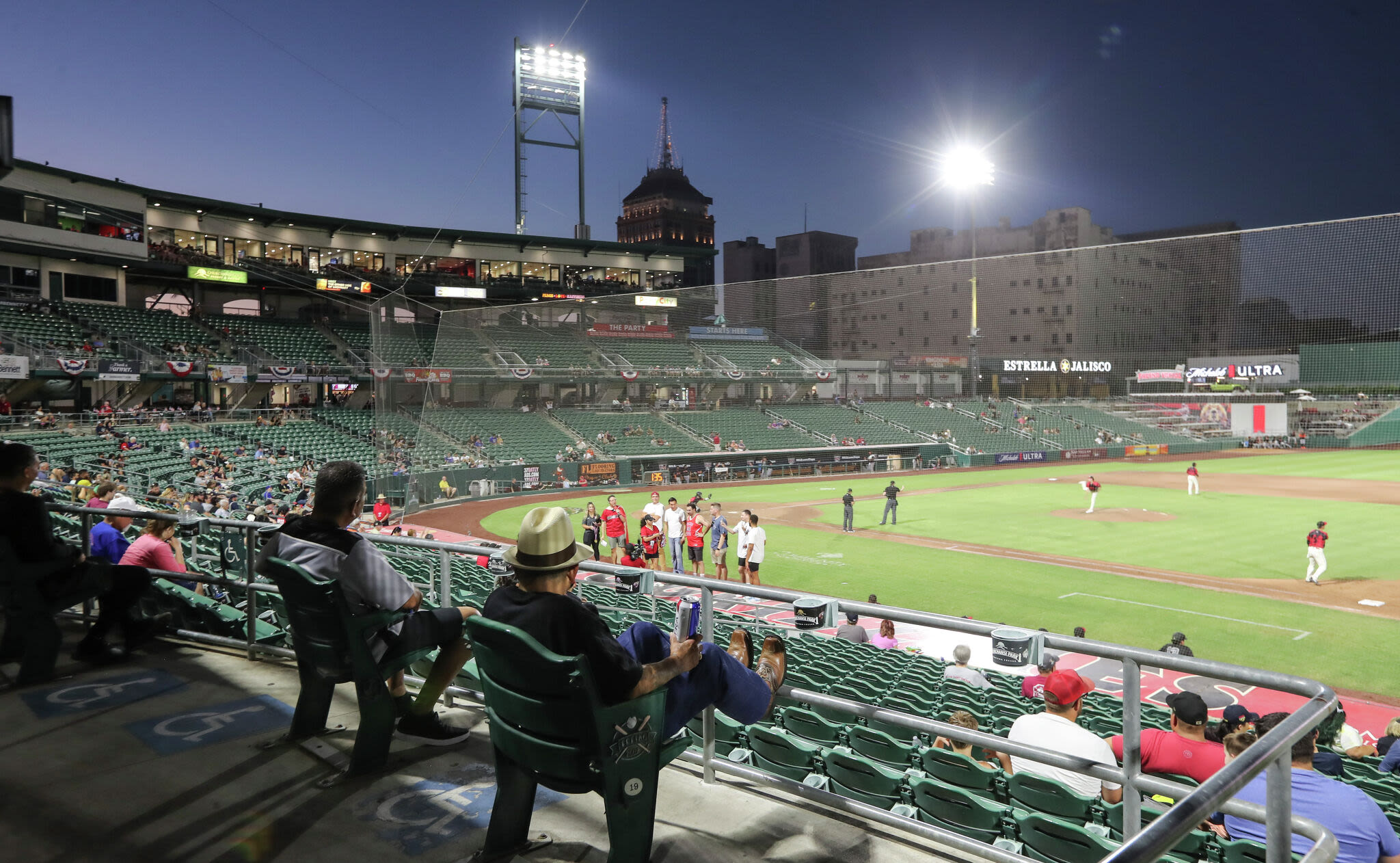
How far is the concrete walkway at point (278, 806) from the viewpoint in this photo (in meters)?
3.17

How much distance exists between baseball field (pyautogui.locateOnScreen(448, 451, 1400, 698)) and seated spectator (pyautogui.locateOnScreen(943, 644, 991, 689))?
5.84 m

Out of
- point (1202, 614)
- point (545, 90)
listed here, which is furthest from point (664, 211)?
point (1202, 614)

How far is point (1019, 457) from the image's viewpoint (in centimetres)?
5381

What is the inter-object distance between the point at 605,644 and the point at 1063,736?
292 cm

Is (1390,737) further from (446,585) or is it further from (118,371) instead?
(118,371)

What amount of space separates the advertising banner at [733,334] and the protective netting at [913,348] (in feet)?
0.40

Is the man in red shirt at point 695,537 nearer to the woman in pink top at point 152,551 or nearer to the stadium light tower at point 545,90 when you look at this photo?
the woman in pink top at point 152,551

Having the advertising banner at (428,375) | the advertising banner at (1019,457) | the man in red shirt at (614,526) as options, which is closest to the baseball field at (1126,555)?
the man in red shirt at (614,526)

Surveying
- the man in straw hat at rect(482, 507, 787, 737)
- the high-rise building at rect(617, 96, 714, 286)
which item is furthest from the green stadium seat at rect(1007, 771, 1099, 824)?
the high-rise building at rect(617, 96, 714, 286)

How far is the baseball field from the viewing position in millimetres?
15211

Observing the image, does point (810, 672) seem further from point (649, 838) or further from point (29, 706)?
point (29, 706)

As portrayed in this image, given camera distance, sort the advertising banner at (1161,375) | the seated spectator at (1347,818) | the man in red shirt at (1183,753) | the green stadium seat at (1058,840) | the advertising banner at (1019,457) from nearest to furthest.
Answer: the seated spectator at (1347,818) → the green stadium seat at (1058,840) → the man in red shirt at (1183,753) → the advertising banner at (1019,457) → the advertising banner at (1161,375)

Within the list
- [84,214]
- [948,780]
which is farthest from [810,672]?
[84,214]

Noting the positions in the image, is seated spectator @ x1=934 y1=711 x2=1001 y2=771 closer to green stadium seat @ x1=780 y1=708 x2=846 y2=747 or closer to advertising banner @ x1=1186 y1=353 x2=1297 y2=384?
green stadium seat @ x1=780 y1=708 x2=846 y2=747
